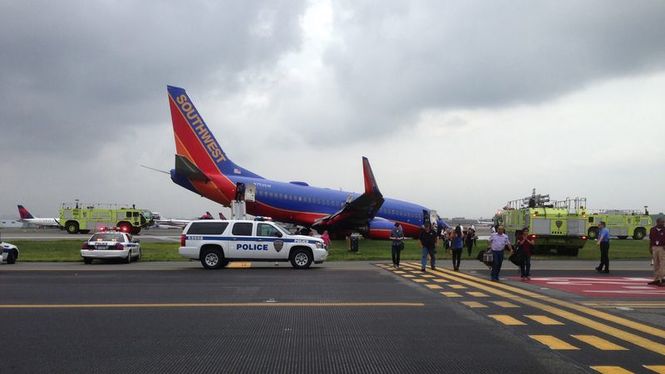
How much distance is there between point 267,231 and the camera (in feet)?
67.1

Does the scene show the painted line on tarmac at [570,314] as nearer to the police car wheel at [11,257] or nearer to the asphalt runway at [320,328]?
the asphalt runway at [320,328]

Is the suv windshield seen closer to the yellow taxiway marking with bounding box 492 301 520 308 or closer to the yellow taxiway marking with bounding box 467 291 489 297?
the yellow taxiway marking with bounding box 467 291 489 297

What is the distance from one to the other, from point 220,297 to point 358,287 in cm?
359

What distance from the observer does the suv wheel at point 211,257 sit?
67.3ft

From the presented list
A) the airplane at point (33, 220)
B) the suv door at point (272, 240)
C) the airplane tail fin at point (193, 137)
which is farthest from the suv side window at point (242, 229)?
the airplane at point (33, 220)

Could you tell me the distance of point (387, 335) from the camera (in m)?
8.20

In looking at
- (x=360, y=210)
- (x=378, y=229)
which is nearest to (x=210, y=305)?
(x=360, y=210)

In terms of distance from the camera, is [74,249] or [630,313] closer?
[630,313]

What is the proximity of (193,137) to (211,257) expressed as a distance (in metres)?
22.3

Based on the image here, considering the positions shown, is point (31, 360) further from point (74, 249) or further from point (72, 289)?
point (74, 249)

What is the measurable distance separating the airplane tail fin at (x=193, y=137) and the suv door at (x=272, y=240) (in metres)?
21.1

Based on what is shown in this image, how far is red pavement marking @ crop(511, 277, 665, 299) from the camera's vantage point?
13.5 m

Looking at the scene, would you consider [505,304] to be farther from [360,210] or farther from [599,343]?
[360,210]

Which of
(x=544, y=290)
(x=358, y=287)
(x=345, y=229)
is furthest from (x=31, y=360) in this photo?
(x=345, y=229)
